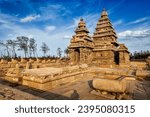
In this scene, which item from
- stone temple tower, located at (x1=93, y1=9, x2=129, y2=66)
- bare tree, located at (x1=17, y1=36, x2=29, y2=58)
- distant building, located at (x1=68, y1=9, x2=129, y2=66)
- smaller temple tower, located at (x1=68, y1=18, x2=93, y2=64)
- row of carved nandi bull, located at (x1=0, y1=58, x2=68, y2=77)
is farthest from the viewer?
bare tree, located at (x1=17, y1=36, x2=29, y2=58)

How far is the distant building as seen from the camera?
A: 76.1 ft

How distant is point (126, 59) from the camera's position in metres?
21.3

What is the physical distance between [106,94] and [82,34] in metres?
22.5

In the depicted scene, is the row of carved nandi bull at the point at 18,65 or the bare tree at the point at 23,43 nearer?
the row of carved nandi bull at the point at 18,65

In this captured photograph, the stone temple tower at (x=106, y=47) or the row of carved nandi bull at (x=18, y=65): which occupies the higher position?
the stone temple tower at (x=106, y=47)

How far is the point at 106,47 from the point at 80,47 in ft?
18.3

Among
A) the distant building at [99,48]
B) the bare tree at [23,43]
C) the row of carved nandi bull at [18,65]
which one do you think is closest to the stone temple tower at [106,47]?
the distant building at [99,48]

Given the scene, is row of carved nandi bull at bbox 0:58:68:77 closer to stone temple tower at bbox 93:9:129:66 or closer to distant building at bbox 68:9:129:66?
distant building at bbox 68:9:129:66

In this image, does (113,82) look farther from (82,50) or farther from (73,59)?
(73,59)

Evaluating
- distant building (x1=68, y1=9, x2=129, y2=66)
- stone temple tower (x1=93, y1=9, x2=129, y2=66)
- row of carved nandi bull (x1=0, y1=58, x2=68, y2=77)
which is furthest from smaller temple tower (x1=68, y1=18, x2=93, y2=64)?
row of carved nandi bull (x1=0, y1=58, x2=68, y2=77)

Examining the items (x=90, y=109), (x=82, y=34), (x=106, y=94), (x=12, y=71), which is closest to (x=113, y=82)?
(x=106, y=94)

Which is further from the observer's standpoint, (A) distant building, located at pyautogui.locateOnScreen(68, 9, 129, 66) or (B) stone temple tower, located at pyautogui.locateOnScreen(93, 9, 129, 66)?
(A) distant building, located at pyautogui.locateOnScreen(68, 9, 129, 66)

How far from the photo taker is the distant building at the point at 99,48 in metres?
23.2

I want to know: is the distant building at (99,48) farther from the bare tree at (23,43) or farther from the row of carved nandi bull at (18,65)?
the bare tree at (23,43)
